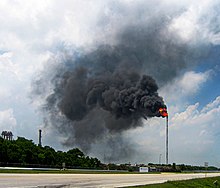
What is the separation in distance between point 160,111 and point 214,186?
27997mm

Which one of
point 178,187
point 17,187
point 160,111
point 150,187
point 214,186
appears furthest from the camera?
point 160,111

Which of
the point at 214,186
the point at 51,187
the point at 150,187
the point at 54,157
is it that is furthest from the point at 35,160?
the point at 51,187

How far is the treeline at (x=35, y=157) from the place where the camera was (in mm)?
74500

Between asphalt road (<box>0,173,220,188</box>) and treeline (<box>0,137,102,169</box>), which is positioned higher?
treeline (<box>0,137,102,169</box>)

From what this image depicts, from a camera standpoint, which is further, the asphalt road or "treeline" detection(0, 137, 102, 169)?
"treeline" detection(0, 137, 102, 169)

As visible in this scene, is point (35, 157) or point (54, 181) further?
point (35, 157)

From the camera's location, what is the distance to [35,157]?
82875 millimetres

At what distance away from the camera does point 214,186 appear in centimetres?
4862

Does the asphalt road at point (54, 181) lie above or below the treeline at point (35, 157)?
below

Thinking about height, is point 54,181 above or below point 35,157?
below

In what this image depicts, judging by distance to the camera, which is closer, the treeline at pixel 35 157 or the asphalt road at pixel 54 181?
the asphalt road at pixel 54 181

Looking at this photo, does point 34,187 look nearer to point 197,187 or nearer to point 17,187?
point 17,187

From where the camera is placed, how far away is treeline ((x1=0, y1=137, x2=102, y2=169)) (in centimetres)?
7450

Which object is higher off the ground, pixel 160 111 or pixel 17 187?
pixel 160 111
